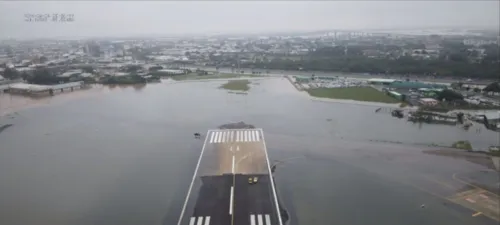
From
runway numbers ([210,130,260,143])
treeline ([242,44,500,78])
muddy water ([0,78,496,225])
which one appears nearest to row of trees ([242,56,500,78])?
treeline ([242,44,500,78])

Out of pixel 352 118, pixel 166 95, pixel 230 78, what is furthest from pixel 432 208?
pixel 230 78

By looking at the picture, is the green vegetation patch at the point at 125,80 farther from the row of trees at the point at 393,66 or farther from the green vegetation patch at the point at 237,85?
the row of trees at the point at 393,66

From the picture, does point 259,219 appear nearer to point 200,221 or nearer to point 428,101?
point 200,221

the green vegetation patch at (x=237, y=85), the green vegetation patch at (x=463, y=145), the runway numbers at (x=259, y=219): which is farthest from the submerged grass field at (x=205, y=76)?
the runway numbers at (x=259, y=219)

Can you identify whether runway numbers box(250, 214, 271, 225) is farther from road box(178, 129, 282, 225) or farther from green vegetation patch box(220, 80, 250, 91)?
green vegetation patch box(220, 80, 250, 91)

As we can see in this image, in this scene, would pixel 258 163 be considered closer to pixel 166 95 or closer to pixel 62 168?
pixel 62 168

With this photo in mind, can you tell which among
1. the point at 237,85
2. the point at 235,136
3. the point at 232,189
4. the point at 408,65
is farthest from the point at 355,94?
the point at 232,189
